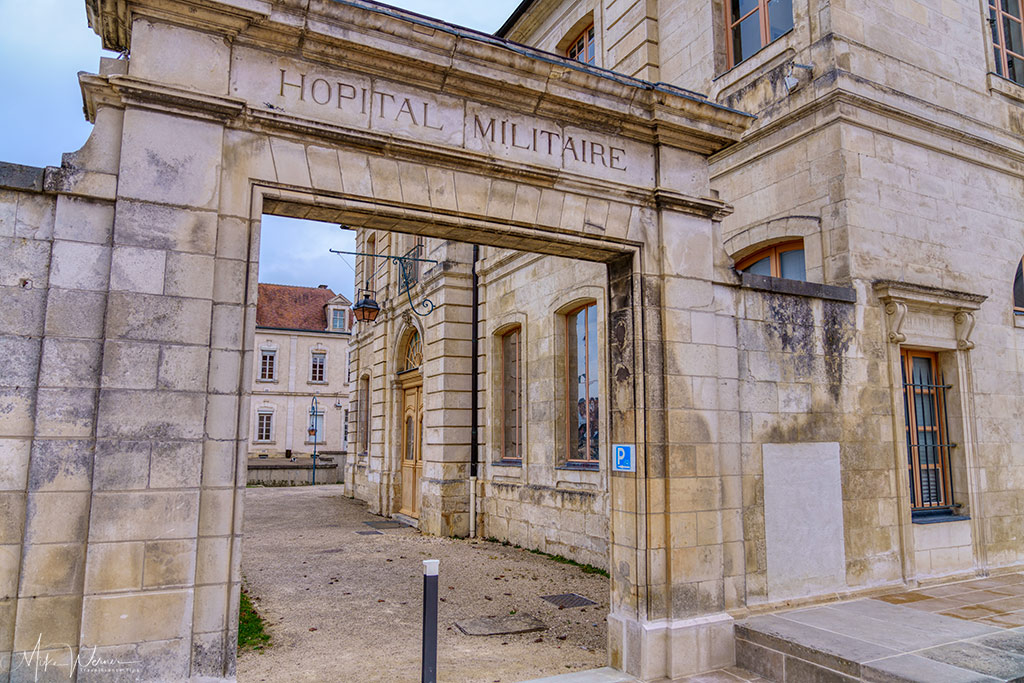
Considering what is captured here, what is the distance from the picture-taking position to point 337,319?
38188 mm

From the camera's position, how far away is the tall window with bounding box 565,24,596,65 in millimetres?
11141

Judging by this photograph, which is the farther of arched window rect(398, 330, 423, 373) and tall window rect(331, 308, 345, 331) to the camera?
tall window rect(331, 308, 345, 331)

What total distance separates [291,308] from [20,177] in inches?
1390

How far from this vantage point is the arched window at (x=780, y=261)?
742cm

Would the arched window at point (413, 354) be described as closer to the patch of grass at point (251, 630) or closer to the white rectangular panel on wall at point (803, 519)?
the patch of grass at point (251, 630)

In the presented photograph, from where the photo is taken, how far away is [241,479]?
3885mm

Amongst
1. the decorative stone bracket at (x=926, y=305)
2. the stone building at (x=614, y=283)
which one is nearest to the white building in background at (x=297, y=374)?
the stone building at (x=614, y=283)

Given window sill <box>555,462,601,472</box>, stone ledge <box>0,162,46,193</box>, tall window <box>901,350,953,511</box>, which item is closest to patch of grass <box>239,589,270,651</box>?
stone ledge <box>0,162,46,193</box>

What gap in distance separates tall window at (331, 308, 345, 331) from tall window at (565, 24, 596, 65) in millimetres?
28624

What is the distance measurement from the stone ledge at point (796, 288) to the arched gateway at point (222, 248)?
862mm

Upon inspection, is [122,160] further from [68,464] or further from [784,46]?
[784,46]

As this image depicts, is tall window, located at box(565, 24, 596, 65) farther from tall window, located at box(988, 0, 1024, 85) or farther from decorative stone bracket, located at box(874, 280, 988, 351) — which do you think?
decorative stone bracket, located at box(874, 280, 988, 351)

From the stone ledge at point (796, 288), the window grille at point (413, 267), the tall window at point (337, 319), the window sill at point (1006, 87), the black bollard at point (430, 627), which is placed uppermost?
the tall window at point (337, 319)

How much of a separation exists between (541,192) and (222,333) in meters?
2.39
